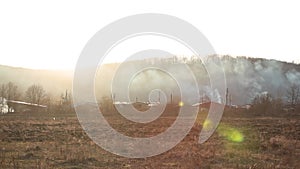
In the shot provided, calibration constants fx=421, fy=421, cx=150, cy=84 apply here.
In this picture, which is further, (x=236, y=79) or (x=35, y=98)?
(x=236, y=79)

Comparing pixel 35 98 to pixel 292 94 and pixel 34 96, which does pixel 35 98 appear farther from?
pixel 292 94

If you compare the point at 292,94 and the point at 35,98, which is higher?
the point at 292,94

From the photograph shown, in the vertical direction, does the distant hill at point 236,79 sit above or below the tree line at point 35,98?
above

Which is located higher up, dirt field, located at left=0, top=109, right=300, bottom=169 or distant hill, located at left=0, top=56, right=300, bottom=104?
distant hill, located at left=0, top=56, right=300, bottom=104

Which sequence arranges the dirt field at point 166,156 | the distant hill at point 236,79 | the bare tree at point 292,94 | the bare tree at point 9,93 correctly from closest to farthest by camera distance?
the dirt field at point 166,156
the bare tree at point 9,93
the bare tree at point 292,94
the distant hill at point 236,79

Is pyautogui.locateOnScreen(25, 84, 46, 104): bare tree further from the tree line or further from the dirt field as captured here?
the dirt field

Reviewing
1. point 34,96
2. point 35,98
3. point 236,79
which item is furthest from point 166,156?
point 236,79

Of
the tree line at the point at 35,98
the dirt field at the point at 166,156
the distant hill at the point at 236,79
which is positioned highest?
the distant hill at the point at 236,79

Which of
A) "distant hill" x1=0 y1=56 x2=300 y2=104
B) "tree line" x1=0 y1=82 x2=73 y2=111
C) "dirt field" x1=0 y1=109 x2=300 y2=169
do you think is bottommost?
"dirt field" x1=0 y1=109 x2=300 y2=169

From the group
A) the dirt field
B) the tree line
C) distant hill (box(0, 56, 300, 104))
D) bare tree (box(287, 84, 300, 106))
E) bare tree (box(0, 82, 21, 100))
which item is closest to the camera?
the dirt field

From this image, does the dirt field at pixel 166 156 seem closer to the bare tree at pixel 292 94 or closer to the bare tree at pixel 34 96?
the bare tree at pixel 34 96

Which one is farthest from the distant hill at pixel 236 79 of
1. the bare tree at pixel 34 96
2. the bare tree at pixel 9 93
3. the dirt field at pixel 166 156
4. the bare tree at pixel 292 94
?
the dirt field at pixel 166 156

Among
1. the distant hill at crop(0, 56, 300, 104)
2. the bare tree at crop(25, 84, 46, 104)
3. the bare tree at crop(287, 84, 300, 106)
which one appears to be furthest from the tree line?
the bare tree at crop(287, 84, 300, 106)

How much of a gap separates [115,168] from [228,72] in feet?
541
